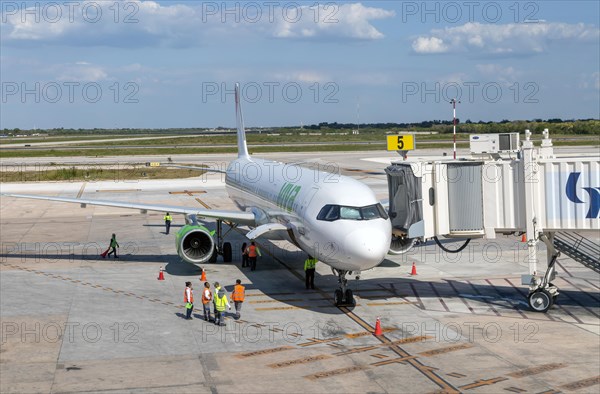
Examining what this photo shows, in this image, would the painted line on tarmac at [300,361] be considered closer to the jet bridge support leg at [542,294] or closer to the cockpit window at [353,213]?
the cockpit window at [353,213]

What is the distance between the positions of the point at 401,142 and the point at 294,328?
40.4 feet

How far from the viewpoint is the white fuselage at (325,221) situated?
25.3 meters

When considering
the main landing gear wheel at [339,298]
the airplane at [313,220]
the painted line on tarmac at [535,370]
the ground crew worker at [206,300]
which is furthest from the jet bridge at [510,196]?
the ground crew worker at [206,300]

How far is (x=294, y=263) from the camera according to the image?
3641 centimetres

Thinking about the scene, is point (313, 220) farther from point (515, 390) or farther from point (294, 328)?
point (515, 390)

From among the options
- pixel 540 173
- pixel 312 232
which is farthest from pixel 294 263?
pixel 540 173

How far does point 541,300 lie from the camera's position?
86.0 feet

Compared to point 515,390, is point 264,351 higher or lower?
higher

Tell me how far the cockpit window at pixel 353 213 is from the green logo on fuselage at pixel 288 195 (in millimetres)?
3929

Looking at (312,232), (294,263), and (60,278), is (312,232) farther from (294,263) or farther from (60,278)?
(60,278)

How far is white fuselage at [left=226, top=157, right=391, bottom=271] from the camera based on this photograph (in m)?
25.3

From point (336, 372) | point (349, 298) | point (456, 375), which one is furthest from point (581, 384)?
point (349, 298)

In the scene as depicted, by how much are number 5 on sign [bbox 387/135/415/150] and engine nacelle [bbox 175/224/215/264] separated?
365 inches

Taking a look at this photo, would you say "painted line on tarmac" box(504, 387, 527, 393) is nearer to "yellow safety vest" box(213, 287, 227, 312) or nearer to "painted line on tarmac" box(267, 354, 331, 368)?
"painted line on tarmac" box(267, 354, 331, 368)
